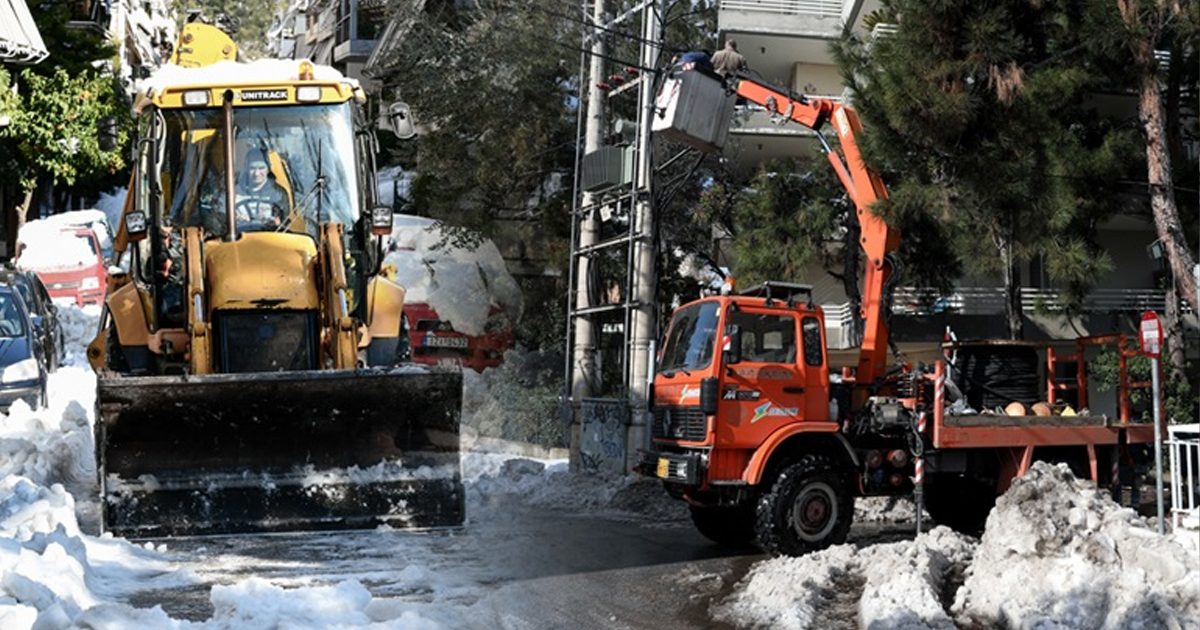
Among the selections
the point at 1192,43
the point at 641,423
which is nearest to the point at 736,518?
the point at 641,423

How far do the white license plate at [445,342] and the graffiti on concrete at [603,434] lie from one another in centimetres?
570

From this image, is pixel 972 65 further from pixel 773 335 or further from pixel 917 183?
pixel 773 335

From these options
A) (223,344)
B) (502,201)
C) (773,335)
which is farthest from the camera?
(502,201)

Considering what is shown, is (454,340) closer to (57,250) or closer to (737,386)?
(57,250)

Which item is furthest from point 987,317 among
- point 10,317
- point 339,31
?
point 339,31

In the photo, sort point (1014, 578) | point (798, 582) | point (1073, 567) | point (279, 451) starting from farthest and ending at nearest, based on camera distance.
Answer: point (279, 451)
point (798, 582)
point (1014, 578)
point (1073, 567)

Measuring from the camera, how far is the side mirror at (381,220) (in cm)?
1204

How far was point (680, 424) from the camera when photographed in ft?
43.5

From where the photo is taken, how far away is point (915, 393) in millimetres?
13586

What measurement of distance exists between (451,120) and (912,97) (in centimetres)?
1110

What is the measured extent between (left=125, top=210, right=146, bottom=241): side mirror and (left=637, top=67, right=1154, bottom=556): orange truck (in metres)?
4.94

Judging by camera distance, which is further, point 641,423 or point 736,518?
point 641,423

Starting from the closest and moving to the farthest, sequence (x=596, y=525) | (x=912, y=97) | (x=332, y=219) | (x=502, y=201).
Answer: (x=332, y=219) → (x=596, y=525) → (x=912, y=97) → (x=502, y=201)

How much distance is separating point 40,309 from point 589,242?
27.2 feet
